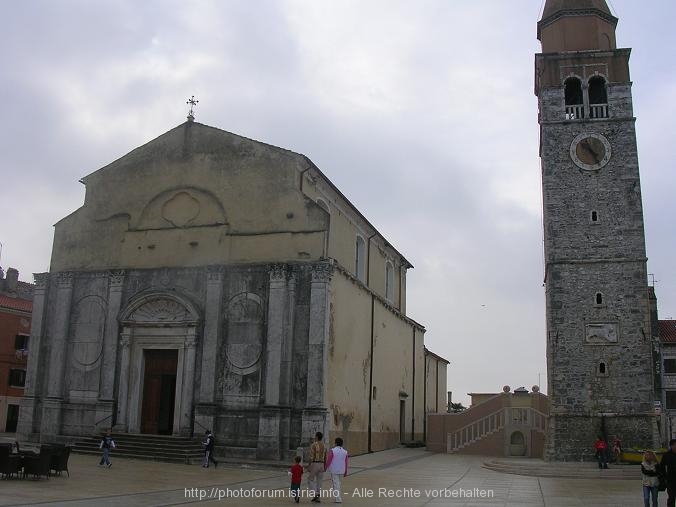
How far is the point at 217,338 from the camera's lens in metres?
25.6

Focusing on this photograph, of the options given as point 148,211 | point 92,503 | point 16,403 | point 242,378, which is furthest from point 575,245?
point 16,403

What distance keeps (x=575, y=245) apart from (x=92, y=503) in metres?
22.5

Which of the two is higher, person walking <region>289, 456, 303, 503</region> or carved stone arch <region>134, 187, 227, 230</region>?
carved stone arch <region>134, 187, 227, 230</region>

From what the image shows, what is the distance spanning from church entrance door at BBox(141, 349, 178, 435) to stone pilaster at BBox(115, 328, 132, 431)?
645mm

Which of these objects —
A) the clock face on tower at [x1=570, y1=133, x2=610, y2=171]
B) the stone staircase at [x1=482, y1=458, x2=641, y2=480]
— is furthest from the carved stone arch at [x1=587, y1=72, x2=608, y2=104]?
the stone staircase at [x1=482, y1=458, x2=641, y2=480]

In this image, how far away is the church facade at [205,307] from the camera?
80.8 ft

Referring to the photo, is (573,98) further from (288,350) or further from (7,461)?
(7,461)

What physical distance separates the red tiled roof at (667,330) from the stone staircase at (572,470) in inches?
850

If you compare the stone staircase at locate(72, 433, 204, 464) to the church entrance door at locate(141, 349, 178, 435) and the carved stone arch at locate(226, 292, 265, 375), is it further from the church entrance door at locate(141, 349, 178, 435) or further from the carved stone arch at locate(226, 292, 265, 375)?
the carved stone arch at locate(226, 292, 265, 375)

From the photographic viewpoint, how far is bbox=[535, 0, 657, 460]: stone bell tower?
27.7 m

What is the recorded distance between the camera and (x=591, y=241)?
96.4 feet

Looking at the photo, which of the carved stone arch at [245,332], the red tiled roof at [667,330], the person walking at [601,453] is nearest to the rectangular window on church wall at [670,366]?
the red tiled roof at [667,330]

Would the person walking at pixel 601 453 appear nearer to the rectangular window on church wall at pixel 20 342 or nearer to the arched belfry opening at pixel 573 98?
the arched belfry opening at pixel 573 98

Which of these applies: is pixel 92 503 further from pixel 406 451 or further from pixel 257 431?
pixel 406 451
